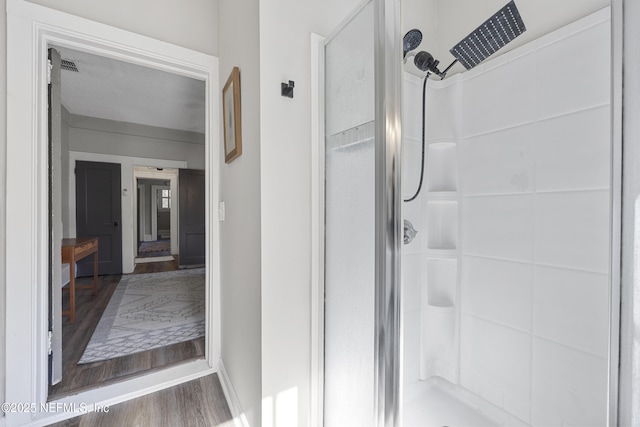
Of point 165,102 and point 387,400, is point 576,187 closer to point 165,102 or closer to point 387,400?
point 387,400

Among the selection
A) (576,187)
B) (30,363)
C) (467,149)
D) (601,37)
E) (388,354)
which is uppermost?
(601,37)

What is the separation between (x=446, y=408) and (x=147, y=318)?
2785 mm

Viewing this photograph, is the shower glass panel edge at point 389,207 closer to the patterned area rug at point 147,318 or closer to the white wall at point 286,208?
the white wall at point 286,208

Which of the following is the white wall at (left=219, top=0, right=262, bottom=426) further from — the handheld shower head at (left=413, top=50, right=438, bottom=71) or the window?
the window

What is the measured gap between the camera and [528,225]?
134 centimetres

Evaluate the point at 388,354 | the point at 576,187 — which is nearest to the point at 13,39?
the point at 388,354

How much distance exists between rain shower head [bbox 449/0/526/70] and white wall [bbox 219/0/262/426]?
0.97m

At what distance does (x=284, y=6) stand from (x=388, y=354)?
1.33 meters

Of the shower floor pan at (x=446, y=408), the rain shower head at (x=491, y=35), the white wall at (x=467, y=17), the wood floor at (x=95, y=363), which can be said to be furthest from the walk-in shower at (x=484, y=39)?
the wood floor at (x=95, y=363)

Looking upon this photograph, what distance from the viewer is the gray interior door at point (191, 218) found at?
17.1 ft

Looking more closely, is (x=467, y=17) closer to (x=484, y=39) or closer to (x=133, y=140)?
(x=484, y=39)

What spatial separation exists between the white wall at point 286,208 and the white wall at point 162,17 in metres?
1.04

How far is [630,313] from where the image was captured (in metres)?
0.56

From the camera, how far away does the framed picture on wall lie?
4.40 feet
